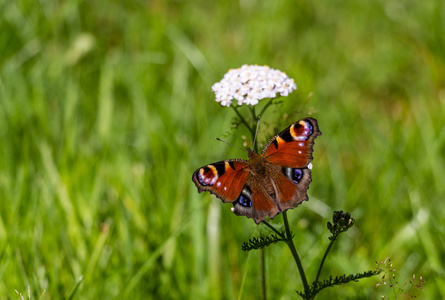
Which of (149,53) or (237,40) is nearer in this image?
(149,53)

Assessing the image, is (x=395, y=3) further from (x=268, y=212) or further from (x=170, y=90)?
(x=268, y=212)

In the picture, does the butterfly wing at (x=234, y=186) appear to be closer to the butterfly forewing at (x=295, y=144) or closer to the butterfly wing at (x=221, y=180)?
the butterfly wing at (x=221, y=180)

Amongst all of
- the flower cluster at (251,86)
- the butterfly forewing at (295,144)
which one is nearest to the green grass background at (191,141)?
the flower cluster at (251,86)

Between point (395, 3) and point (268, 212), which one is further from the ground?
point (395, 3)

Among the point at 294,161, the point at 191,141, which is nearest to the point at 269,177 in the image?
the point at 294,161

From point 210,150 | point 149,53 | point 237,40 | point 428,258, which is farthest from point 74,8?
point 428,258

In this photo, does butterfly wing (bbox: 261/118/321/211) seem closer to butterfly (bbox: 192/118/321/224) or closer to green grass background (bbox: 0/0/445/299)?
butterfly (bbox: 192/118/321/224)
